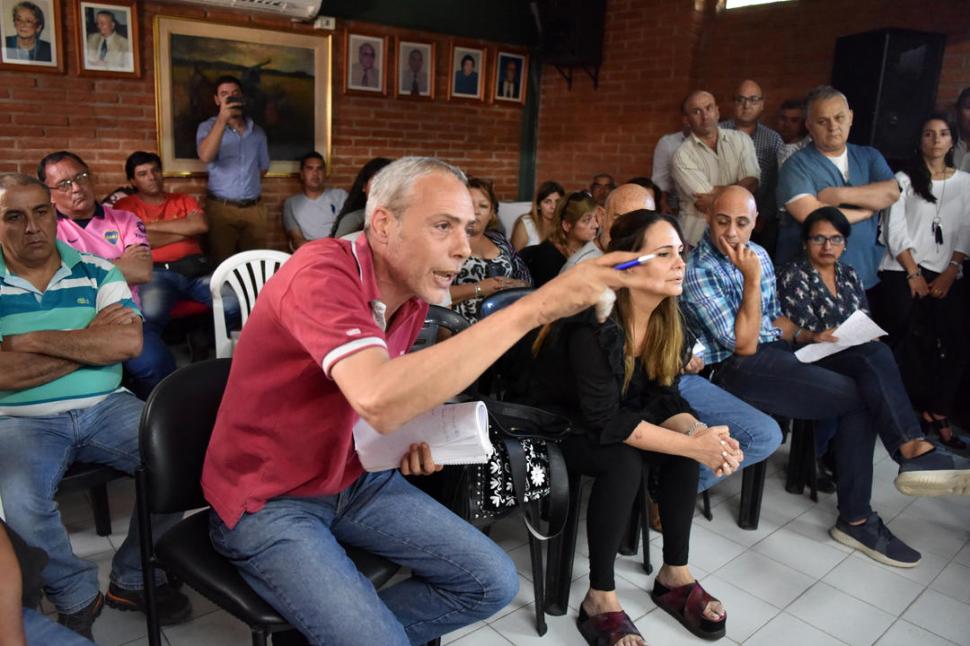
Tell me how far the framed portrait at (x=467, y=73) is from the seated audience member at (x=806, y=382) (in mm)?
3584

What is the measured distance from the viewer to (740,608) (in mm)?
2131

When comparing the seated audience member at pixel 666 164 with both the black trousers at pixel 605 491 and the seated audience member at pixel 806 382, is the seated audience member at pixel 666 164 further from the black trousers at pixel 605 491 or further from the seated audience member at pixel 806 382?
the black trousers at pixel 605 491

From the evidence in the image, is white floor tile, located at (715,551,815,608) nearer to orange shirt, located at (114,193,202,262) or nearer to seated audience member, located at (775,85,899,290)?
seated audience member, located at (775,85,899,290)

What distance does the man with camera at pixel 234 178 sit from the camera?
14.9ft

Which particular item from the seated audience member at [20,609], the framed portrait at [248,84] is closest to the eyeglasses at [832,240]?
the seated audience member at [20,609]

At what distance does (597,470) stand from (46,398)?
58.1 inches

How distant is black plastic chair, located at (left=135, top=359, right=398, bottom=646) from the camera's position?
1359 mm

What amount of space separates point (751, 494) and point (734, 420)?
428mm

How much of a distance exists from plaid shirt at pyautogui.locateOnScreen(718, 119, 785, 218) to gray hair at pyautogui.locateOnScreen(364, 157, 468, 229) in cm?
335

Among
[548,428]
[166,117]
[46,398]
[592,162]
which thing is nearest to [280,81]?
[166,117]

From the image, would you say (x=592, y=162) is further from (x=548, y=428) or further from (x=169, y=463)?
(x=169, y=463)

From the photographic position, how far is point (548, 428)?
186cm

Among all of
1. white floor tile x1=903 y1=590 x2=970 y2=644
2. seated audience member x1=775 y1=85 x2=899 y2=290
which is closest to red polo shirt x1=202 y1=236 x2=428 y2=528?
white floor tile x1=903 y1=590 x2=970 y2=644

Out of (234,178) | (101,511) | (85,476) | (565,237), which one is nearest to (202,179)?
(234,178)
